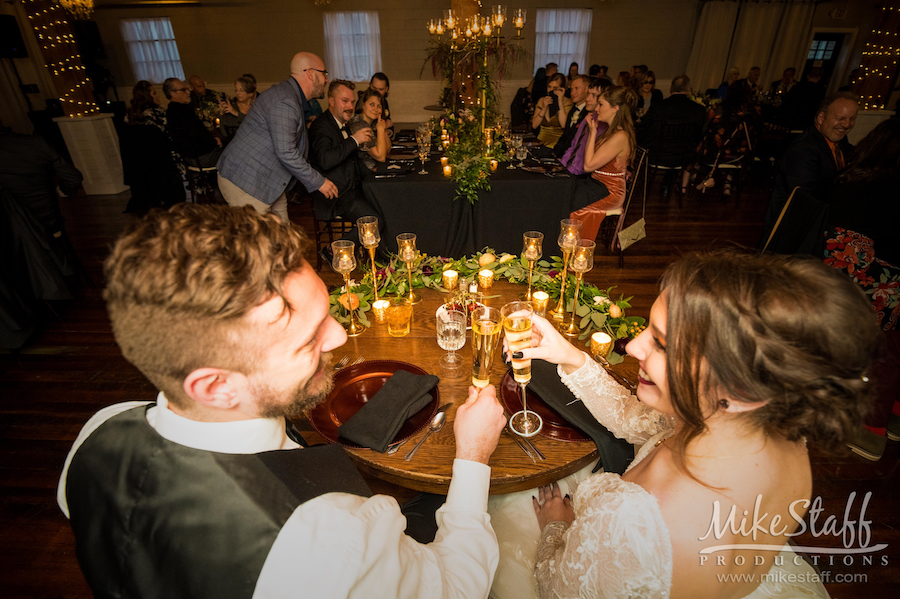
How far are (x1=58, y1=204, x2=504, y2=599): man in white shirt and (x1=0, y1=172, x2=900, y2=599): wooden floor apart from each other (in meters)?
1.45

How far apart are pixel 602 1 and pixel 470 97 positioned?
6.77 meters

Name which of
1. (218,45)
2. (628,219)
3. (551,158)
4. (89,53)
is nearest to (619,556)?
(551,158)

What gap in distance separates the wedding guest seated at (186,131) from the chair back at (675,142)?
5393mm

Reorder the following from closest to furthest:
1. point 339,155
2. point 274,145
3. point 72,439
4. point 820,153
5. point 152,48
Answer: point 72,439, point 820,153, point 274,145, point 339,155, point 152,48

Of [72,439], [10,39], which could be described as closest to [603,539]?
[72,439]

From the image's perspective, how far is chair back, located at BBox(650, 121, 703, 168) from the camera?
5198mm

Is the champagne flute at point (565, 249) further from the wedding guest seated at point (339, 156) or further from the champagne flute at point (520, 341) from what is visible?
the wedding guest seated at point (339, 156)

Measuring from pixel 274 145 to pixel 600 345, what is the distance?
111 inches

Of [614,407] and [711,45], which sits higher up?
[711,45]

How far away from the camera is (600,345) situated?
4.74 ft

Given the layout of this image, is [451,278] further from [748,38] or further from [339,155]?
[748,38]

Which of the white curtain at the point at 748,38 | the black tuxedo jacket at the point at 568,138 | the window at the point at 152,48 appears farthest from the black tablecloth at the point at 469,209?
the window at the point at 152,48

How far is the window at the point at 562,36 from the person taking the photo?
9969 mm

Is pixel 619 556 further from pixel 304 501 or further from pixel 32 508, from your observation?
pixel 32 508
